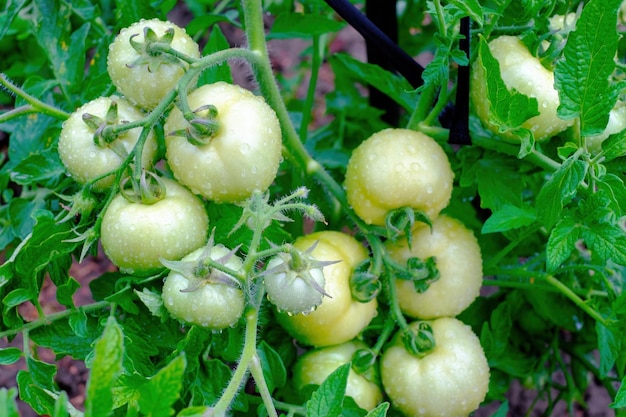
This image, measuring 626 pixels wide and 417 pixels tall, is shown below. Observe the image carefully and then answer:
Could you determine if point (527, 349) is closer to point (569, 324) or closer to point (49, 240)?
point (569, 324)

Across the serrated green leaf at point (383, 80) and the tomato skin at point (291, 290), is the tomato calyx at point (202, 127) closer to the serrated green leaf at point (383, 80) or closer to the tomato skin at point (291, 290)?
the tomato skin at point (291, 290)

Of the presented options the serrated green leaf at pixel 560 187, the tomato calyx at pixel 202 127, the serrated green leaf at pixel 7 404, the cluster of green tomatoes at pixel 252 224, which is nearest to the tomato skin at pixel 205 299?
the cluster of green tomatoes at pixel 252 224

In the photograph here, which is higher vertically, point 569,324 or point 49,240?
point 49,240

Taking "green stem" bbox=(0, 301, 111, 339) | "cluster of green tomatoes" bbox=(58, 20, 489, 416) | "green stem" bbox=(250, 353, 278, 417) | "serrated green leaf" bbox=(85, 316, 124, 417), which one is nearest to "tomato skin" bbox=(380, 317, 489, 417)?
"cluster of green tomatoes" bbox=(58, 20, 489, 416)

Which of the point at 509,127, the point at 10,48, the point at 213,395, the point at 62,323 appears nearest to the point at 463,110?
the point at 509,127

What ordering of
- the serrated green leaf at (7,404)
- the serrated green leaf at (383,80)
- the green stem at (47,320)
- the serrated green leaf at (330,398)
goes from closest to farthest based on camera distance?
the serrated green leaf at (7,404) < the serrated green leaf at (330,398) < the green stem at (47,320) < the serrated green leaf at (383,80)
